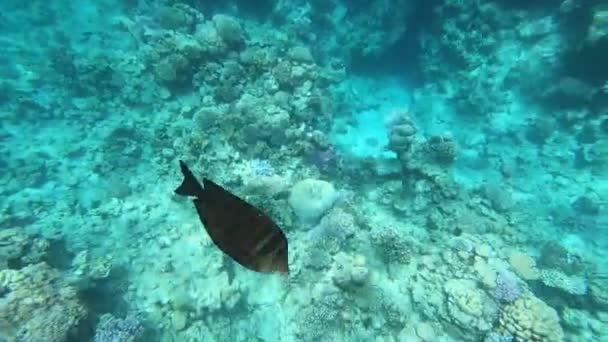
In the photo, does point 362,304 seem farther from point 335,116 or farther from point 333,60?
point 333,60

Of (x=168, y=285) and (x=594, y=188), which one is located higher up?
(x=594, y=188)

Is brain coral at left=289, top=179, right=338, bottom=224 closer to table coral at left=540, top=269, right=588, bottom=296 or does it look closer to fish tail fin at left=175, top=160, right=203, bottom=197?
table coral at left=540, top=269, right=588, bottom=296

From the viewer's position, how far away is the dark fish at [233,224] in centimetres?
167

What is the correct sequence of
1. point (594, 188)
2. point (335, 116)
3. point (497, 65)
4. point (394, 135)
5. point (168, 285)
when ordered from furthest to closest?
point (497, 65)
point (335, 116)
point (594, 188)
point (394, 135)
point (168, 285)

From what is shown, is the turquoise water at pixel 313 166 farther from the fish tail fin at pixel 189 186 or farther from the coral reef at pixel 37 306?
the fish tail fin at pixel 189 186

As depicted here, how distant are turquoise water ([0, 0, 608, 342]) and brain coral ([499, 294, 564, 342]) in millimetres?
30

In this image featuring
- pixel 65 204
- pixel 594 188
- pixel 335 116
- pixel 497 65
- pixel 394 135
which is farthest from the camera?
pixel 497 65

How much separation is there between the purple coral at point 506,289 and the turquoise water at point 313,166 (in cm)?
4

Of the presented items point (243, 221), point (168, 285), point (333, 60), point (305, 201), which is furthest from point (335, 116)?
point (243, 221)

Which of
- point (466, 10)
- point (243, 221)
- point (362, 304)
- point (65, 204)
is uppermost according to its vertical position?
point (466, 10)

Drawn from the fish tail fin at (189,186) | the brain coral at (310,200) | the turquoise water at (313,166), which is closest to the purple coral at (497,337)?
the turquoise water at (313,166)

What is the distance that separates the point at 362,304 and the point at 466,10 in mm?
10494

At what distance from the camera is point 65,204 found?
764cm

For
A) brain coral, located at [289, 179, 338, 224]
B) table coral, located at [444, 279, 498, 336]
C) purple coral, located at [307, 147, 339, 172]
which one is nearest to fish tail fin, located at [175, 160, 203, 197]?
brain coral, located at [289, 179, 338, 224]
